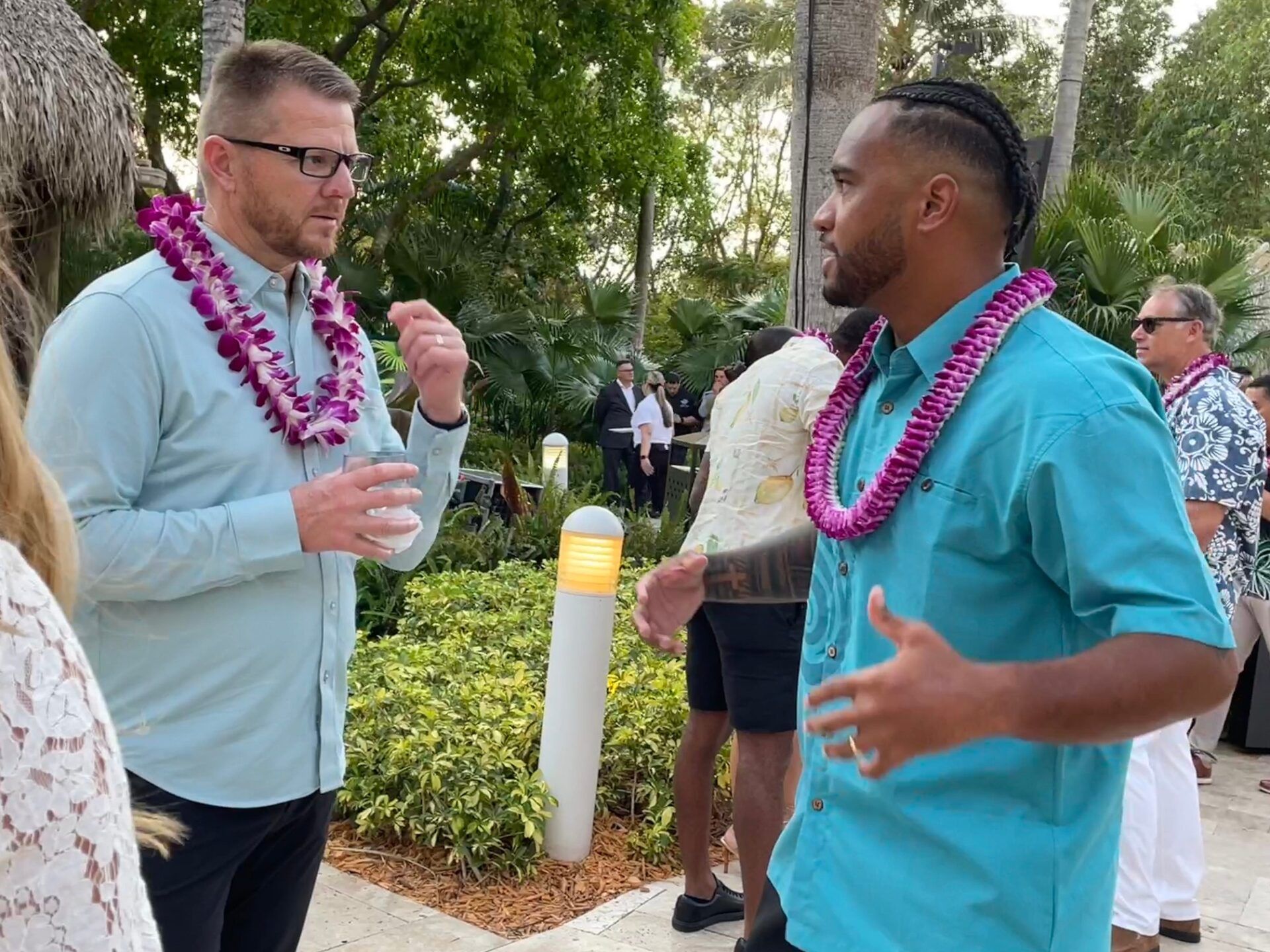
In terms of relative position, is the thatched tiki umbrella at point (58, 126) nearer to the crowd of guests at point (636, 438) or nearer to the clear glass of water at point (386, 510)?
the clear glass of water at point (386, 510)

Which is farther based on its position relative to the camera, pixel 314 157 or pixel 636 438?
pixel 636 438

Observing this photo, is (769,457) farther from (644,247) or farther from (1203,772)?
(644,247)

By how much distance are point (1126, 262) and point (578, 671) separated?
893 centimetres

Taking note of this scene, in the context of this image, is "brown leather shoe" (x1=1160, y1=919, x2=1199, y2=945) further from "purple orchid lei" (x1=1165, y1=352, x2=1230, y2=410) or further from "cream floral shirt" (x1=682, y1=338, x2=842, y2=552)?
"cream floral shirt" (x1=682, y1=338, x2=842, y2=552)

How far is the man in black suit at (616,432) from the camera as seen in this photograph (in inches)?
600

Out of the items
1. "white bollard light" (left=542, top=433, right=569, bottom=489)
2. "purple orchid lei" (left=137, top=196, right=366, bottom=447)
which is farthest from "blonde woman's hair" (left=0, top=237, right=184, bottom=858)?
"white bollard light" (left=542, top=433, right=569, bottom=489)

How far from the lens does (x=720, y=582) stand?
2.41m

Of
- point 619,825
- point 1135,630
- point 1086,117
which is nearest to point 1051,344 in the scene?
point 1135,630

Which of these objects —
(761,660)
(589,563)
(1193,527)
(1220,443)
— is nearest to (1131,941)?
(1193,527)

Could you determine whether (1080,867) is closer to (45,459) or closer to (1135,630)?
(1135,630)

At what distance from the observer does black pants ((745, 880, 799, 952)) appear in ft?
6.64

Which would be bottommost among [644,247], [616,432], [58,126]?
[616,432]

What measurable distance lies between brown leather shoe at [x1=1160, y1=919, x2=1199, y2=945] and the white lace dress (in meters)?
4.45

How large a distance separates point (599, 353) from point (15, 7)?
417 inches
